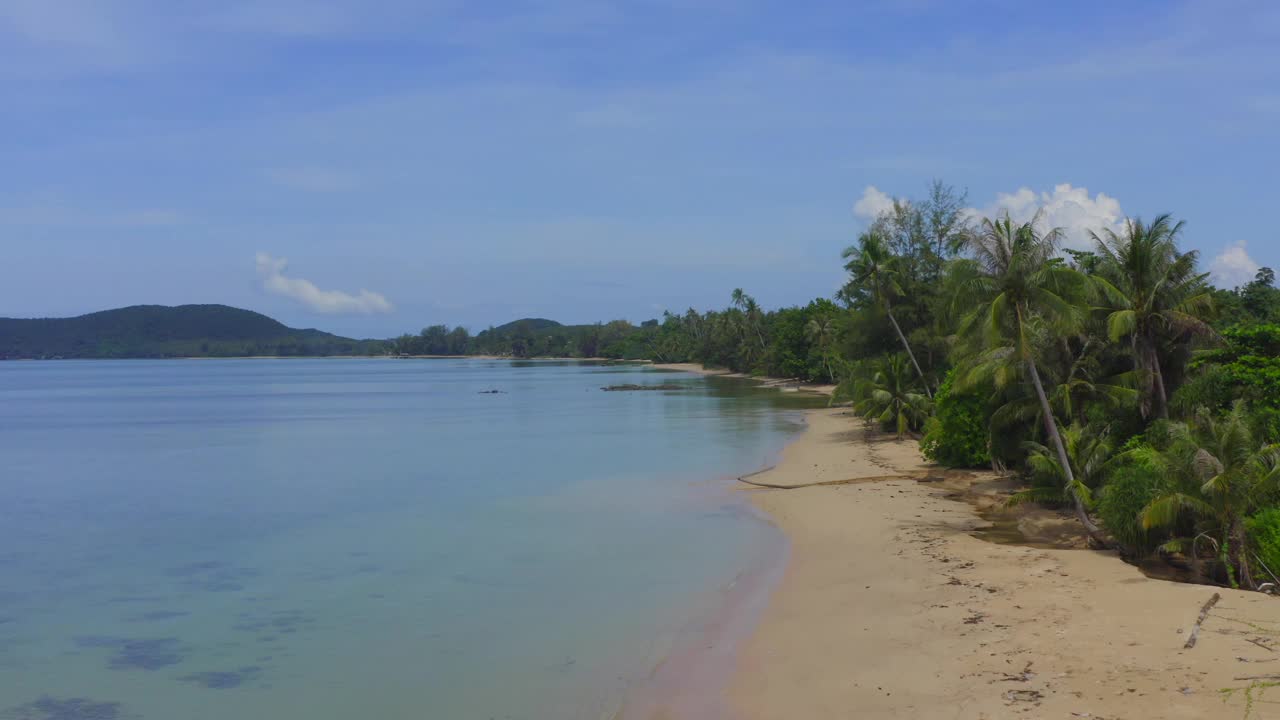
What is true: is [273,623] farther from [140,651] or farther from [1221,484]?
[1221,484]

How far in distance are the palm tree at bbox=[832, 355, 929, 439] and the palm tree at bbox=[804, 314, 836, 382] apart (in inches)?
1531

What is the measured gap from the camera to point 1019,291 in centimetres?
1944

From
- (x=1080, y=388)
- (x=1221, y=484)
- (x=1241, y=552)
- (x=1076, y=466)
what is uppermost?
(x=1080, y=388)

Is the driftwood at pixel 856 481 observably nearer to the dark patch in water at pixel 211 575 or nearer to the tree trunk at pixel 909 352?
the tree trunk at pixel 909 352

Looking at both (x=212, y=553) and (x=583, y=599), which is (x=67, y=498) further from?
(x=583, y=599)

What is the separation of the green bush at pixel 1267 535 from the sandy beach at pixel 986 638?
1085 mm

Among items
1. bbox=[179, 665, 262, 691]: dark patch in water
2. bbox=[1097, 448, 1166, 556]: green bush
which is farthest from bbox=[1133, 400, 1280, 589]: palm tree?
bbox=[179, 665, 262, 691]: dark patch in water

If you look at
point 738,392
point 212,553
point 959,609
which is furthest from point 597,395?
point 959,609

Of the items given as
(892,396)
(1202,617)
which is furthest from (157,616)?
(892,396)

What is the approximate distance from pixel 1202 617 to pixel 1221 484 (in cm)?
370

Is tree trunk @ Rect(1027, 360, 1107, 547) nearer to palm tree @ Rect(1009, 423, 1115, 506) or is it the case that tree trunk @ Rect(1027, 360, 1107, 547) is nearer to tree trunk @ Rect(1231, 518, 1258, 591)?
palm tree @ Rect(1009, 423, 1115, 506)

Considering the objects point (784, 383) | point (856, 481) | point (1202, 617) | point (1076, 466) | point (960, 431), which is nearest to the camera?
point (1202, 617)

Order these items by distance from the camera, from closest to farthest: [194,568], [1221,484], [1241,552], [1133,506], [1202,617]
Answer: [1202,617]
[1241,552]
[1221,484]
[1133,506]
[194,568]

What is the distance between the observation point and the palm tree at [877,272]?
4378 centimetres
